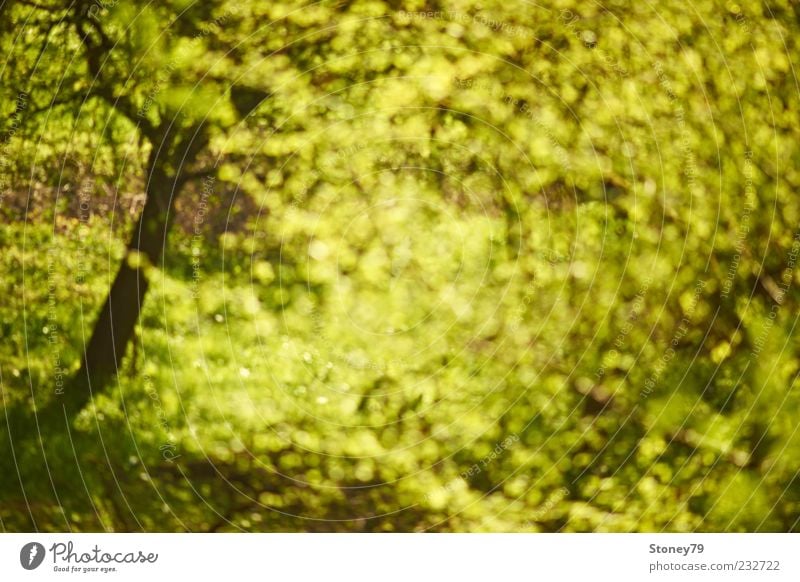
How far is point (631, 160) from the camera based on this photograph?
1165 mm

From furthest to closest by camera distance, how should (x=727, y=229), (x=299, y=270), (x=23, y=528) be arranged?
(x=23, y=528) < (x=727, y=229) < (x=299, y=270)

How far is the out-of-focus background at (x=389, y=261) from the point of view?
1.11m

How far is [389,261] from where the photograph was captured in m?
1.08

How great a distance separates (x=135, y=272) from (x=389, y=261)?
18.2 inches

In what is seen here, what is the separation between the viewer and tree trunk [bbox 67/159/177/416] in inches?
44.8

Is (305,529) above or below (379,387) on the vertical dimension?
below

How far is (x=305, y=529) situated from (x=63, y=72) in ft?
3.30

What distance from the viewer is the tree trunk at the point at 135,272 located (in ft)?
3.73

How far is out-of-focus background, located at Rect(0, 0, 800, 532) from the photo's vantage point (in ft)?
3.64

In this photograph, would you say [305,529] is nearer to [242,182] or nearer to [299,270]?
[299,270]

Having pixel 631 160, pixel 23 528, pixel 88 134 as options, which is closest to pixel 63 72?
pixel 88 134

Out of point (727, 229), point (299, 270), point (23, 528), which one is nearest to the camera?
point (299, 270)

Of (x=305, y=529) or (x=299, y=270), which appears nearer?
(x=299, y=270)

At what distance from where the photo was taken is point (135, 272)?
1146 millimetres
